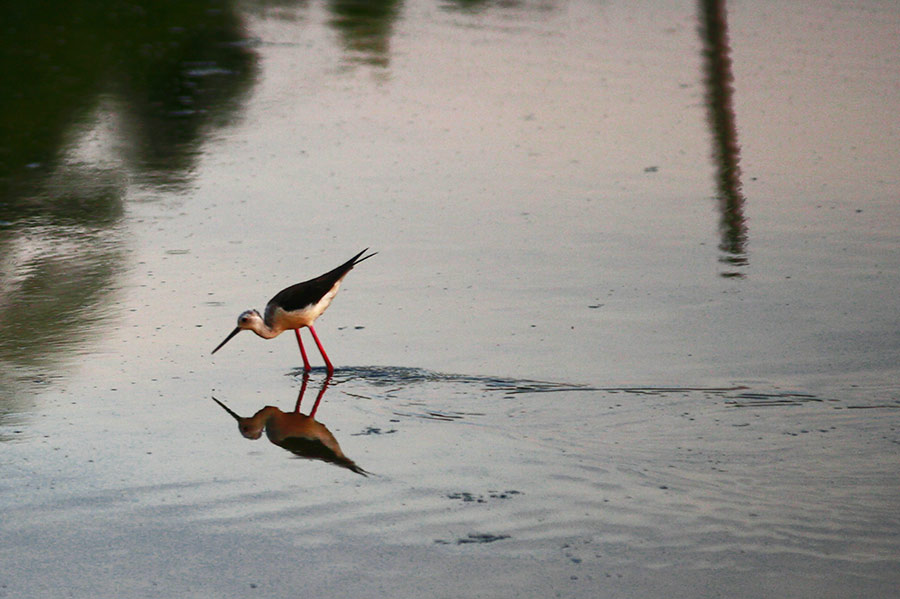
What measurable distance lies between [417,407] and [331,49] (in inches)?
525

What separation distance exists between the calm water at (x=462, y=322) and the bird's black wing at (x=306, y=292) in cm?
44

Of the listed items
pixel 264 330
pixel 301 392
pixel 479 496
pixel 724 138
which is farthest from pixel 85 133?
pixel 479 496

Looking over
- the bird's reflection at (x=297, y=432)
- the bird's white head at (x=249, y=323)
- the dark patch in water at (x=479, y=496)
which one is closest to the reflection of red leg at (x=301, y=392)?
the bird's reflection at (x=297, y=432)

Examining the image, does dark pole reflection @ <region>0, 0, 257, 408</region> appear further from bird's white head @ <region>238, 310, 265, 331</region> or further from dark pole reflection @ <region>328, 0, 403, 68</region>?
dark pole reflection @ <region>328, 0, 403, 68</region>

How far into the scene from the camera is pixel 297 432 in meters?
7.90

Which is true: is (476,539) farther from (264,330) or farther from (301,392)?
(264,330)

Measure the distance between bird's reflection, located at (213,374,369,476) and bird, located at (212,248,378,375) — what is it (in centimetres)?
73

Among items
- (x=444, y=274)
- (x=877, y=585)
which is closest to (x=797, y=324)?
(x=444, y=274)

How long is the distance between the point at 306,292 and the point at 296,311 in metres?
0.16

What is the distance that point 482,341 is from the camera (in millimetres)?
9250

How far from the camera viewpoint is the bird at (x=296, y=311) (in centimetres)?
902

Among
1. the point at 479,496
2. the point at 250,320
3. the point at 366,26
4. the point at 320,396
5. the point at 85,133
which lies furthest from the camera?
the point at 366,26

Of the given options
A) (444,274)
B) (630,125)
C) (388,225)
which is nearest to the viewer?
(444,274)

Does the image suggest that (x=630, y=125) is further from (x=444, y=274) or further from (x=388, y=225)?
(x=444, y=274)
